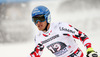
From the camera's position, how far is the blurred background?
9305mm

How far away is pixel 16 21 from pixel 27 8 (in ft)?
3.20

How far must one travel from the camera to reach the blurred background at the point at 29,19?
9305mm

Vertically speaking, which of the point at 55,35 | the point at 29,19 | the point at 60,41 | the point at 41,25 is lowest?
the point at 29,19

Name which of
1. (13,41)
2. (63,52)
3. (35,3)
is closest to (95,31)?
(35,3)

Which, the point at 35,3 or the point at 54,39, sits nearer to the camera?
the point at 54,39

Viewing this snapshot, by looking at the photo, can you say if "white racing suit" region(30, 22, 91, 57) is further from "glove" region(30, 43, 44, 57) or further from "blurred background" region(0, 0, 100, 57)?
"blurred background" region(0, 0, 100, 57)

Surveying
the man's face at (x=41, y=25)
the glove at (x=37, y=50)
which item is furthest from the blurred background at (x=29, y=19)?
the man's face at (x=41, y=25)

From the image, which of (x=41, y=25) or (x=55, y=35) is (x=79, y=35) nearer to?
(x=55, y=35)

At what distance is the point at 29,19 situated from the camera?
10.1m

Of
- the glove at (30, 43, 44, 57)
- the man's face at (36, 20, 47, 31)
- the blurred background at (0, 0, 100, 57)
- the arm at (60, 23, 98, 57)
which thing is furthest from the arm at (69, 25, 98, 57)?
the blurred background at (0, 0, 100, 57)

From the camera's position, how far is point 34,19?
9.82ft

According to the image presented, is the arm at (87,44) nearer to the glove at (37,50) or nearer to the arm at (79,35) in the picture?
the arm at (79,35)

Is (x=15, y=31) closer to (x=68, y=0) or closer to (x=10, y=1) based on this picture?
(x=10, y=1)

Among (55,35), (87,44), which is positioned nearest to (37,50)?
(55,35)
